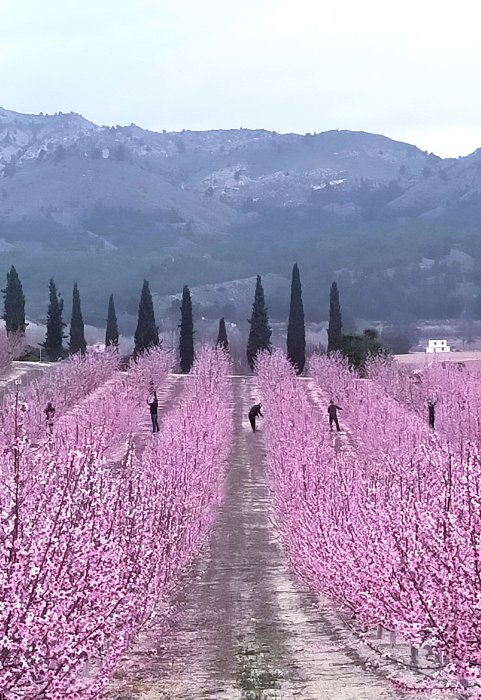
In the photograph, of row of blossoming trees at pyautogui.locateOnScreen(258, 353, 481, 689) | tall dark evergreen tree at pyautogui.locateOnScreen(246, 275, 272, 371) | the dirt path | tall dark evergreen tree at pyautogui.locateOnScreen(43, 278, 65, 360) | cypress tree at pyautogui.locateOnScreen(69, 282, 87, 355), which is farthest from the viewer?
cypress tree at pyautogui.locateOnScreen(69, 282, 87, 355)

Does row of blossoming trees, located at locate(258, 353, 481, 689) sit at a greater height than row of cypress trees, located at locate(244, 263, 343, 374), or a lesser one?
lesser

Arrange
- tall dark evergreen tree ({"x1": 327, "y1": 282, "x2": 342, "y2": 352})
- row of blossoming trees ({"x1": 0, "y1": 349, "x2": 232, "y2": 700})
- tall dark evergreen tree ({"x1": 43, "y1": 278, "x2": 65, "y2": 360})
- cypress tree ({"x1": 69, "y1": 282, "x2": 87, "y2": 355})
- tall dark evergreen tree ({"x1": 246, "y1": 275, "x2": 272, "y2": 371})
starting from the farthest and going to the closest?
cypress tree ({"x1": 69, "y1": 282, "x2": 87, "y2": 355}), tall dark evergreen tree ({"x1": 43, "y1": 278, "x2": 65, "y2": 360}), tall dark evergreen tree ({"x1": 246, "y1": 275, "x2": 272, "y2": 371}), tall dark evergreen tree ({"x1": 327, "y1": 282, "x2": 342, "y2": 352}), row of blossoming trees ({"x1": 0, "y1": 349, "x2": 232, "y2": 700})

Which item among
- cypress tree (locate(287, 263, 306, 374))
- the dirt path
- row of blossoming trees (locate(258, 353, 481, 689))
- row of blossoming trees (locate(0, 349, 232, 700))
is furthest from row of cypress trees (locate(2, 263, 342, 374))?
row of blossoming trees (locate(0, 349, 232, 700))

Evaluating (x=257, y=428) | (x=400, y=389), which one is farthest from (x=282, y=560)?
(x=400, y=389)

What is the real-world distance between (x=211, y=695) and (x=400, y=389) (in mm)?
35752

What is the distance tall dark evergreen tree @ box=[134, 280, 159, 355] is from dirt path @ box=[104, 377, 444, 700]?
45.3 m

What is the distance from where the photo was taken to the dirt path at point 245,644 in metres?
11.8

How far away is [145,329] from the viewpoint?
6656cm

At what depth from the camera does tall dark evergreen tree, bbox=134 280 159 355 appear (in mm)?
66000

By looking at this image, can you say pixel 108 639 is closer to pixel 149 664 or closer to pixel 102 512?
pixel 102 512

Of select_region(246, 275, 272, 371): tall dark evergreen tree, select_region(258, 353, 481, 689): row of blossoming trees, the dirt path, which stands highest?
select_region(246, 275, 272, 371): tall dark evergreen tree

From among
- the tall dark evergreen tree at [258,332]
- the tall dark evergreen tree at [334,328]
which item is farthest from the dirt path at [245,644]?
the tall dark evergreen tree at [258,332]

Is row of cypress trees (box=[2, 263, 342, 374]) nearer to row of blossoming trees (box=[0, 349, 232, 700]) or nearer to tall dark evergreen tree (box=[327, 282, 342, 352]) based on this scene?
tall dark evergreen tree (box=[327, 282, 342, 352])

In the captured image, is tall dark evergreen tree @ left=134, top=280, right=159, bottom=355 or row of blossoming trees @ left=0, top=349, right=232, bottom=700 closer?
row of blossoming trees @ left=0, top=349, right=232, bottom=700
